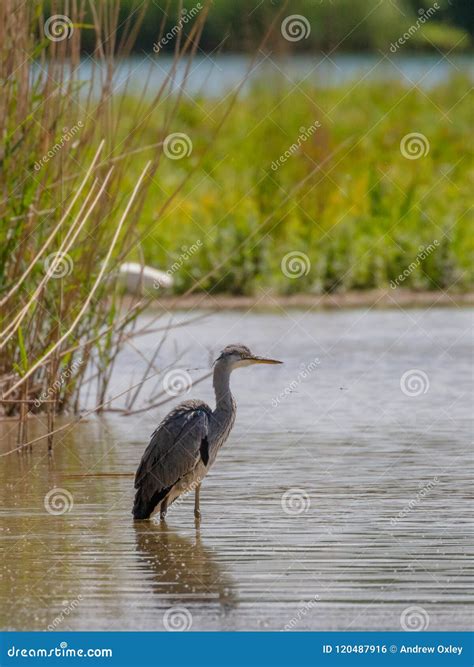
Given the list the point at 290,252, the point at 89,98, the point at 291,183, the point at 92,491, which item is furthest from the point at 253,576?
the point at 291,183

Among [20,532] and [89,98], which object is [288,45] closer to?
[89,98]

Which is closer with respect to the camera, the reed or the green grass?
the reed

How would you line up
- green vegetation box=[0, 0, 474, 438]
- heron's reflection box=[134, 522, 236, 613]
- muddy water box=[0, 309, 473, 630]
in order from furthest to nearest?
green vegetation box=[0, 0, 474, 438] < heron's reflection box=[134, 522, 236, 613] < muddy water box=[0, 309, 473, 630]

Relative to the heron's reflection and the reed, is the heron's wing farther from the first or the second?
the reed

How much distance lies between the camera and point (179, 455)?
336 inches

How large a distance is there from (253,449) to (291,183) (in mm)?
11798

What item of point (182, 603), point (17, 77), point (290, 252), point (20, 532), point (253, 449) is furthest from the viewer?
point (290, 252)

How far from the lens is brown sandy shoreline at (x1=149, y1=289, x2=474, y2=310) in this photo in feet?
62.0

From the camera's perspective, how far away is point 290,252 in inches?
782

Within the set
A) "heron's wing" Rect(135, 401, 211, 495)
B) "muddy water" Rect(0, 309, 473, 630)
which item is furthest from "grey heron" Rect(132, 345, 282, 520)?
"muddy water" Rect(0, 309, 473, 630)

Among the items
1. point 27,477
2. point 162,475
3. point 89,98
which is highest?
point 89,98

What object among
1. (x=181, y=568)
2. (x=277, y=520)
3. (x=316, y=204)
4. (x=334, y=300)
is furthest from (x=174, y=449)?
(x=316, y=204)

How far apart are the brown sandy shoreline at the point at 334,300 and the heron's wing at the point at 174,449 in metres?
9.97

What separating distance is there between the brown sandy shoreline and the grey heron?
9871 mm
